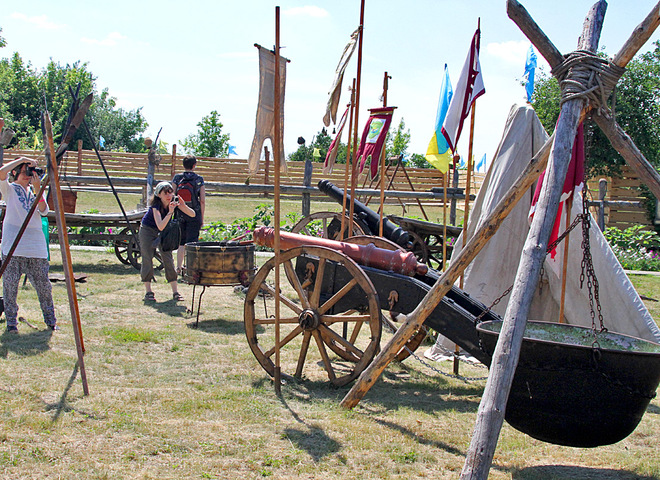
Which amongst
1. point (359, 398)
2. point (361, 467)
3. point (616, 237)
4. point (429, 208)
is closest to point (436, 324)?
point (359, 398)

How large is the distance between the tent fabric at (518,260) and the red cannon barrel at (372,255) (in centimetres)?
108

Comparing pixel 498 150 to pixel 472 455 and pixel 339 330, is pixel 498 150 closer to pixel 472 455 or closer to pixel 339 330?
pixel 339 330

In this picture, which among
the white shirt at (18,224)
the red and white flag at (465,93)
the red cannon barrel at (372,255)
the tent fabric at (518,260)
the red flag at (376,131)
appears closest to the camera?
the red cannon barrel at (372,255)

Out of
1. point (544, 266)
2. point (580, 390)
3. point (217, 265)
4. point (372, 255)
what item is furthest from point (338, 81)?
point (580, 390)

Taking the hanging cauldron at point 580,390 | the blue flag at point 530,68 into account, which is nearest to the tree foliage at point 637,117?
the blue flag at point 530,68

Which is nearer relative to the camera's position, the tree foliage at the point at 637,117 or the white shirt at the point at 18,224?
the white shirt at the point at 18,224

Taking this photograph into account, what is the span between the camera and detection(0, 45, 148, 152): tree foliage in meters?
41.3

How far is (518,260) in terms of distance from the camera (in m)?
6.29

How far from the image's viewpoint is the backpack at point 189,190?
8.38m

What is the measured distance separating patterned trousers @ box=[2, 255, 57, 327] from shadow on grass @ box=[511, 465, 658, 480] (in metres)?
4.61

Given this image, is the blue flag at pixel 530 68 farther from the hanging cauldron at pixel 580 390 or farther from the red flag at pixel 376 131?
the hanging cauldron at pixel 580 390

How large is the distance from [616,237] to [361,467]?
12.7m

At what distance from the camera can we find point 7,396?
4297 millimetres

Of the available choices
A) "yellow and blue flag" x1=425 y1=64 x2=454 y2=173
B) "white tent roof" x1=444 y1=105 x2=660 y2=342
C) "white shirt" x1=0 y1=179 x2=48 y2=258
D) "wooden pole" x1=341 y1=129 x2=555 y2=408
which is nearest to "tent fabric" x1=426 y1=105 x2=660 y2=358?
"white tent roof" x1=444 y1=105 x2=660 y2=342
